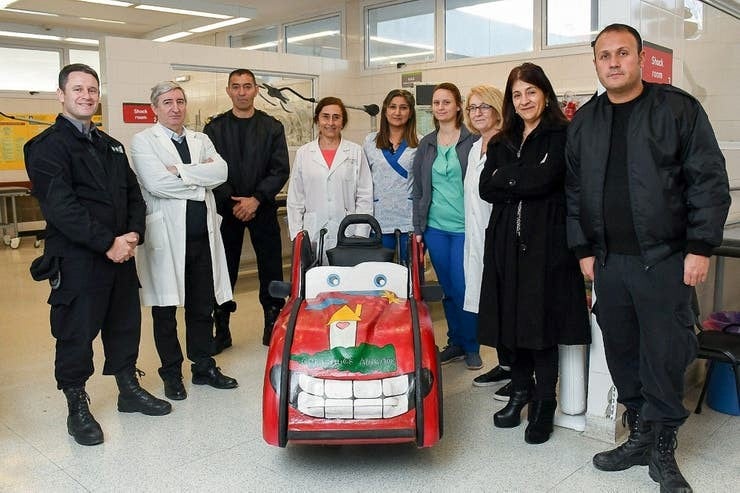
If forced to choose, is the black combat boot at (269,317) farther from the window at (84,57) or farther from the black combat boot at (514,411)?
the window at (84,57)

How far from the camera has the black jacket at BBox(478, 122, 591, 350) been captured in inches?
108

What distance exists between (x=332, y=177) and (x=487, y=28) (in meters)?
4.01

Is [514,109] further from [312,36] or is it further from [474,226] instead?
[312,36]

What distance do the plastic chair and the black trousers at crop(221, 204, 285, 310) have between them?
2422 millimetres

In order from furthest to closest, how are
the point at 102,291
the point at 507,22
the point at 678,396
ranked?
the point at 507,22, the point at 102,291, the point at 678,396

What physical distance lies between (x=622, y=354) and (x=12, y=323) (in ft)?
14.3

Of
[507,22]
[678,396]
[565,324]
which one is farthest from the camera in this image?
[507,22]

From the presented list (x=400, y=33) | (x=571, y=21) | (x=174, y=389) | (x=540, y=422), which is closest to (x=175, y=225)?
(x=174, y=389)

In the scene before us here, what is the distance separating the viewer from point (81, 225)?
112 inches

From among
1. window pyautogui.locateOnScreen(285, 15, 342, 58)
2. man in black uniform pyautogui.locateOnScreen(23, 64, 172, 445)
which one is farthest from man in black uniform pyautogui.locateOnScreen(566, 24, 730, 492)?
window pyautogui.locateOnScreen(285, 15, 342, 58)

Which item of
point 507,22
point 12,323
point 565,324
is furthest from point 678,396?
point 507,22

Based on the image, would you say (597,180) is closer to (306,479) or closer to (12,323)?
(306,479)

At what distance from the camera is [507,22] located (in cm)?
706

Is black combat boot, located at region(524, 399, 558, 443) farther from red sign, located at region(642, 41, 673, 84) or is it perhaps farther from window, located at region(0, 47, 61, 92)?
window, located at region(0, 47, 61, 92)
